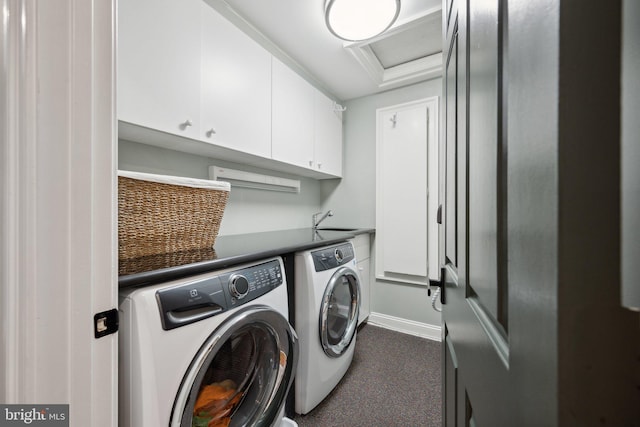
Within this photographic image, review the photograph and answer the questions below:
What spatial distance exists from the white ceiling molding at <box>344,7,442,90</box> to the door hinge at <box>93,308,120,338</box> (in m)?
1.98

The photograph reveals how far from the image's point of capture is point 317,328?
1.28 m

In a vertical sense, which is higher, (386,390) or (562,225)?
(562,225)

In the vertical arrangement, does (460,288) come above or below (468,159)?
below

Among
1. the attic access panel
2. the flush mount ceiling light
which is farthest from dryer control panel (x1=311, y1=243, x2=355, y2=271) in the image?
the attic access panel

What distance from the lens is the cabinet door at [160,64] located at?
947mm

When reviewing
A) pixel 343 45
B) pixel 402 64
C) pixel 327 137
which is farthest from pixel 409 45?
pixel 327 137

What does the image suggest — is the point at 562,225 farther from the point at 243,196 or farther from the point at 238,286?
the point at 243,196

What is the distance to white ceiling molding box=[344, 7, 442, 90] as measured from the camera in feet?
5.11

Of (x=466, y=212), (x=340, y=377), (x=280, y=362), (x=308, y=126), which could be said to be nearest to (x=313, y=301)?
(x=280, y=362)

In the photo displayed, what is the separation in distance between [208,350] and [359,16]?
1750mm

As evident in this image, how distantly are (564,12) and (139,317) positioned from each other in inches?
36.0

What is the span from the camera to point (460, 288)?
56 centimetres

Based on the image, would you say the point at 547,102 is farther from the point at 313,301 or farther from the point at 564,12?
the point at 313,301

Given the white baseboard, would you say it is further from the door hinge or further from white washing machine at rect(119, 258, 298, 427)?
the door hinge
